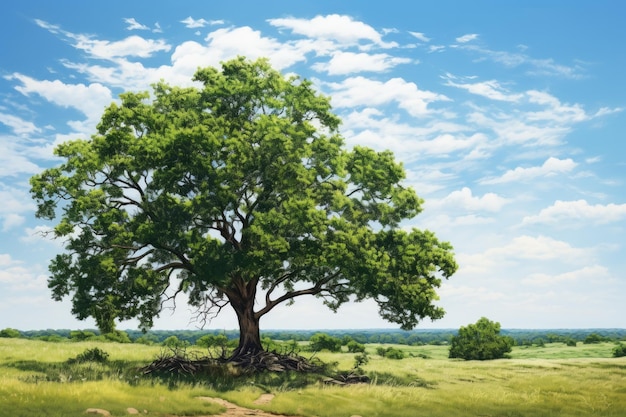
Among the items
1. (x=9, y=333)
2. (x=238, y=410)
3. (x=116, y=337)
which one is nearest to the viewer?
(x=238, y=410)

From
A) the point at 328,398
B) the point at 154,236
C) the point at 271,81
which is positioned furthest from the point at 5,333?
the point at 328,398

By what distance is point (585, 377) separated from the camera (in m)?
41.2

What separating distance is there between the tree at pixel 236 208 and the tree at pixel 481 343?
18.7 meters

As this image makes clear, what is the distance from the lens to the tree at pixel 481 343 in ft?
183

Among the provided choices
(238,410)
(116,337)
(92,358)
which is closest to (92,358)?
(92,358)

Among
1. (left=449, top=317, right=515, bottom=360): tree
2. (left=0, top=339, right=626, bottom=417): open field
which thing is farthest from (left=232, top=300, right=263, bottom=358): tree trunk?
(left=449, top=317, right=515, bottom=360): tree

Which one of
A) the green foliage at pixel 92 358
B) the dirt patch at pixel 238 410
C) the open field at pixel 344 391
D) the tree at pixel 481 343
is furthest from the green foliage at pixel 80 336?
the dirt patch at pixel 238 410

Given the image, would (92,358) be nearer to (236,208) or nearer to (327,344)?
(236,208)

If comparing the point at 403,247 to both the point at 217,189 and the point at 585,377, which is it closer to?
the point at 217,189

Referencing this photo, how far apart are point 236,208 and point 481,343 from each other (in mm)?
28735

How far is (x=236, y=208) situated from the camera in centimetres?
3772

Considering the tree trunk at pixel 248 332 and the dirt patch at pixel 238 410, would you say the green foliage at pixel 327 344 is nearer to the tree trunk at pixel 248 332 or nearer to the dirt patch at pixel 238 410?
the tree trunk at pixel 248 332

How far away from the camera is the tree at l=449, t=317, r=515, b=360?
55.9 meters

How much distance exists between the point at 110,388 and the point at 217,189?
12.8 metres
